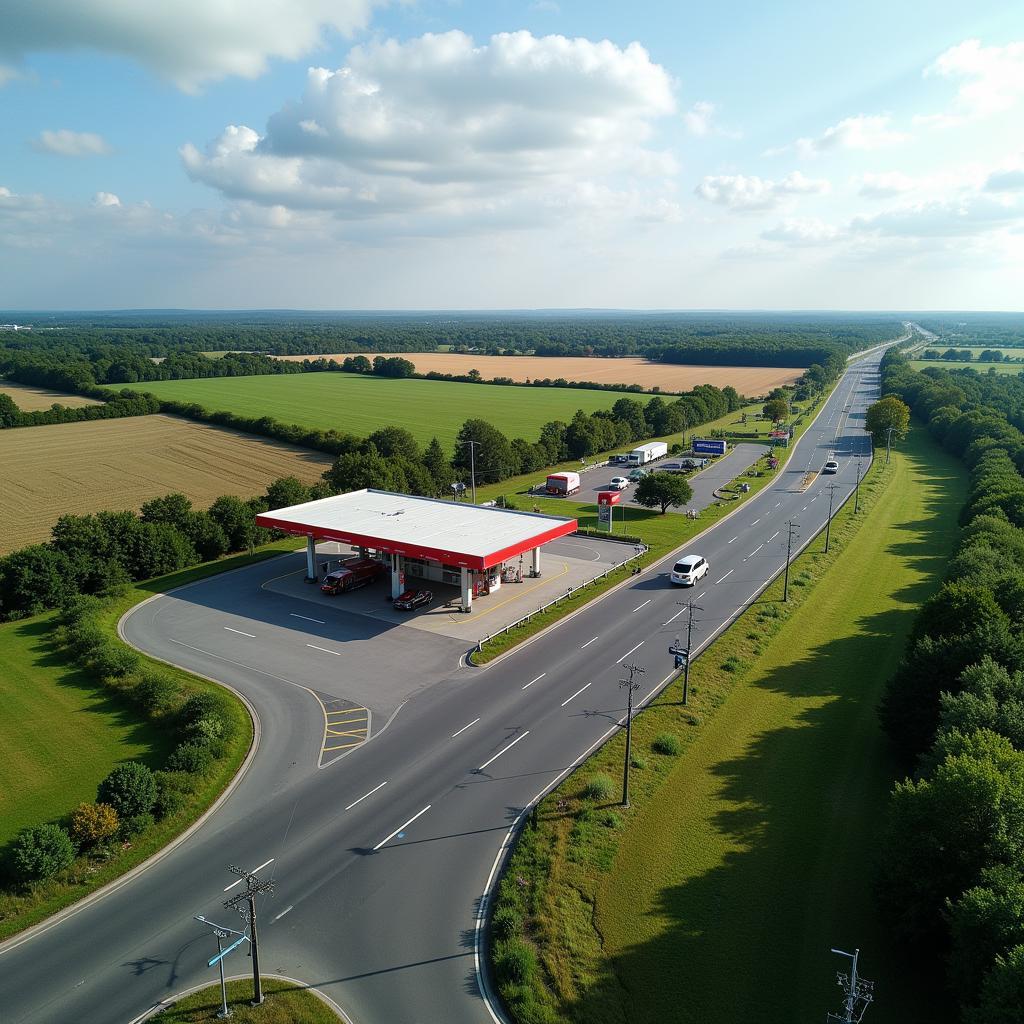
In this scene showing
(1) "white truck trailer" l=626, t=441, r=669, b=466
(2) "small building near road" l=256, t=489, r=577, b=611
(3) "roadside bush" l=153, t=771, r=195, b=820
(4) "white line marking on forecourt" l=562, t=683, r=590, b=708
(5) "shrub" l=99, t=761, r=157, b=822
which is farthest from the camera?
(1) "white truck trailer" l=626, t=441, r=669, b=466

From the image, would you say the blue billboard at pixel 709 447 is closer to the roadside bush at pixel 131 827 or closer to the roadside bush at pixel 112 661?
the roadside bush at pixel 112 661

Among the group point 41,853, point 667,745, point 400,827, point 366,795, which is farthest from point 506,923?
point 41,853

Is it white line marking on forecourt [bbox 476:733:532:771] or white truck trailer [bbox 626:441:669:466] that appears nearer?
white line marking on forecourt [bbox 476:733:532:771]

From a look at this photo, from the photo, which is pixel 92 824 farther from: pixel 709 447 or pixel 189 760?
pixel 709 447

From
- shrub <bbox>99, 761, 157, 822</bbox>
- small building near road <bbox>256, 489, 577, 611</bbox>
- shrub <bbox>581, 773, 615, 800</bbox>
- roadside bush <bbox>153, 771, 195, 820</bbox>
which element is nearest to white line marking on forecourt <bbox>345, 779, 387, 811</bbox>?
roadside bush <bbox>153, 771, 195, 820</bbox>

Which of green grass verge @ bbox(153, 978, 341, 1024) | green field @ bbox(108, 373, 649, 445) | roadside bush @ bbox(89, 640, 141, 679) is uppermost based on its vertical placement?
green field @ bbox(108, 373, 649, 445)

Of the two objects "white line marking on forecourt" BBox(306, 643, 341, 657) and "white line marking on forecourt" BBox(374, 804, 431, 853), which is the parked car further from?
"white line marking on forecourt" BBox(374, 804, 431, 853)
